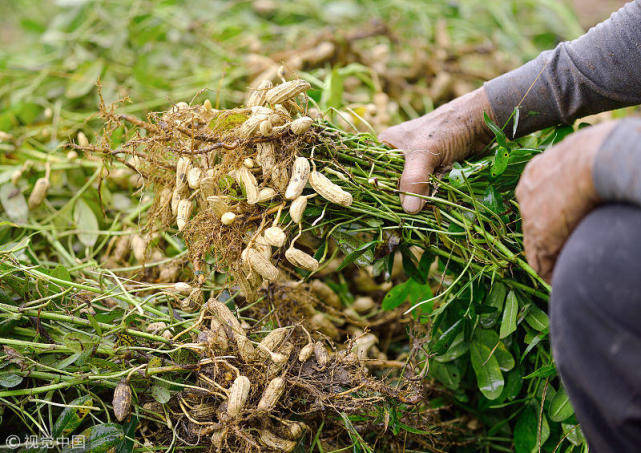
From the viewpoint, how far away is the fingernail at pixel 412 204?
109 centimetres

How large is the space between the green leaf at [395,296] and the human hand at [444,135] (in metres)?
0.29

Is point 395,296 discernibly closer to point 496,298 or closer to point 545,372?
point 496,298

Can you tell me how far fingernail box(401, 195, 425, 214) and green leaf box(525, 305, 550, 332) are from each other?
13.3 inches

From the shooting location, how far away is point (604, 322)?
2.26 ft

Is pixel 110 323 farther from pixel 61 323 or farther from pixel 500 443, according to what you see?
pixel 500 443

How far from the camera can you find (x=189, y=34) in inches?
88.7

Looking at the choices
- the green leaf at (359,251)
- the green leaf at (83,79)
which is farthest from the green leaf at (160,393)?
the green leaf at (83,79)

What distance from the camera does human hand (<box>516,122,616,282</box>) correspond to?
0.72 metres

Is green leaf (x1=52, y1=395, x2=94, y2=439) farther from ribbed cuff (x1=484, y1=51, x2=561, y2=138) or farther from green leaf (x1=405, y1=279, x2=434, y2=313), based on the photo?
ribbed cuff (x1=484, y1=51, x2=561, y2=138)

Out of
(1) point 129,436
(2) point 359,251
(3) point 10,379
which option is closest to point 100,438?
(1) point 129,436

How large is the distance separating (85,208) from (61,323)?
1.68 feet

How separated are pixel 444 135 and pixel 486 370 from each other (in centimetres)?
56

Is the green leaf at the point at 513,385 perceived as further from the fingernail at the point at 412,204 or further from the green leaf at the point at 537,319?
the fingernail at the point at 412,204

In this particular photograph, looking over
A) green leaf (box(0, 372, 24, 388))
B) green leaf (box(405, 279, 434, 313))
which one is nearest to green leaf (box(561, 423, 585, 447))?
green leaf (box(405, 279, 434, 313))
